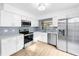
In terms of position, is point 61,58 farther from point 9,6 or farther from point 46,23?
point 46,23

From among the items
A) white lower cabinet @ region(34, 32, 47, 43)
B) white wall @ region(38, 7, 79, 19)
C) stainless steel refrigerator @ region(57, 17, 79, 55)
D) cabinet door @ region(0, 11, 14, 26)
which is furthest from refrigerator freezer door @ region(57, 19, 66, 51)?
cabinet door @ region(0, 11, 14, 26)

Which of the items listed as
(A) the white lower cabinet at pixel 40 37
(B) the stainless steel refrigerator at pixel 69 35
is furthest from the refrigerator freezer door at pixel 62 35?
(A) the white lower cabinet at pixel 40 37

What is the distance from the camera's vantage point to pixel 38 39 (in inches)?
172

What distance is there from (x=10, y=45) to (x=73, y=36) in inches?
93.4

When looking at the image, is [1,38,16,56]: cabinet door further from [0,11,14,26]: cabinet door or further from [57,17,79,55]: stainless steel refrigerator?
[57,17,79,55]: stainless steel refrigerator

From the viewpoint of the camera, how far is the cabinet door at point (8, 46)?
1.98m

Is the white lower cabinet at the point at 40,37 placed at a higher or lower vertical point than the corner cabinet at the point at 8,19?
lower

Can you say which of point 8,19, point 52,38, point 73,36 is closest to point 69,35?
point 73,36

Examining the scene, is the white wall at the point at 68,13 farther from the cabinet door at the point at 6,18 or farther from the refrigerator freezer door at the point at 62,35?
the cabinet door at the point at 6,18

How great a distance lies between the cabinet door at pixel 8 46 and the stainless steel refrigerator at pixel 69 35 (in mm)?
1997

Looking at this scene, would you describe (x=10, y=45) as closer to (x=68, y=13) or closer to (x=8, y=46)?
(x=8, y=46)

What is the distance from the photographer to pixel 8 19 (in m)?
2.41

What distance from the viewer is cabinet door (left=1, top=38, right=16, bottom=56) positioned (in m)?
1.98

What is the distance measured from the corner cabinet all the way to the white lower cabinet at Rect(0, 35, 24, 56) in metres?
0.60
